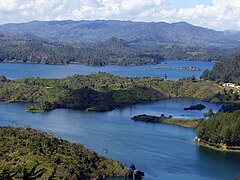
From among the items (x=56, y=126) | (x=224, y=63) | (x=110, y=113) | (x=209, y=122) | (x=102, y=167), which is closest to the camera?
(x=102, y=167)

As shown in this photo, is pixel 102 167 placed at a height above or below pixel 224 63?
below

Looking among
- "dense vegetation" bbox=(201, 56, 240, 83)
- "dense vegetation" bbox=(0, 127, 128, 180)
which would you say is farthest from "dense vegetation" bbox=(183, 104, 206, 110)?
"dense vegetation" bbox=(0, 127, 128, 180)

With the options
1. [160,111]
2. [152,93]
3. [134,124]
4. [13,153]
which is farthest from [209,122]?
[152,93]

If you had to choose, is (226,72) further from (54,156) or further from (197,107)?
(54,156)

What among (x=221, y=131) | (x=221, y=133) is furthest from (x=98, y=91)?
(x=221, y=133)

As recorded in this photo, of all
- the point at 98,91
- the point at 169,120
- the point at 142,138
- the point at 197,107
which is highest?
the point at 98,91

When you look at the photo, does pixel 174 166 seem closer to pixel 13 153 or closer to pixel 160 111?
pixel 13 153
